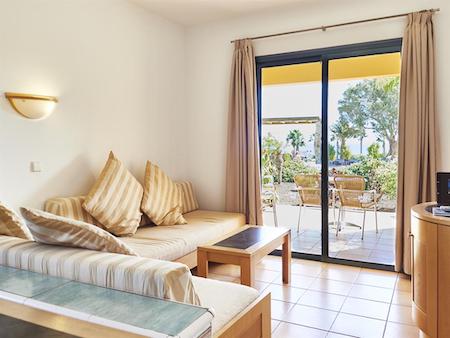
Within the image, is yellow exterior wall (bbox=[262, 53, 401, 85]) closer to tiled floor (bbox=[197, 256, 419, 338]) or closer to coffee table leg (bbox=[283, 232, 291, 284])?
coffee table leg (bbox=[283, 232, 291, 284])

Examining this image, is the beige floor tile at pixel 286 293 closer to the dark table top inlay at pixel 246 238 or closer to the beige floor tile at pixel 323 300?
the beige floor tile at pixel 323 300

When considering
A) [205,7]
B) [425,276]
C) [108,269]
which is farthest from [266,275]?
[205,7]

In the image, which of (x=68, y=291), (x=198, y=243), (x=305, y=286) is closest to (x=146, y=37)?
(x=198, y=243)

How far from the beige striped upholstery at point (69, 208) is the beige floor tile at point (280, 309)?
165cm

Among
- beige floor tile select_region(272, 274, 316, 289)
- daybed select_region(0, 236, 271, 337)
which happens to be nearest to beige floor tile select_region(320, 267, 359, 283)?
beige floor tile select_region(272, 274, 316, 289)

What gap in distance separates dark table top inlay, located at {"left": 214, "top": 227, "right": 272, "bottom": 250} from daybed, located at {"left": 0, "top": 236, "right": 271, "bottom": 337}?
1045 mm

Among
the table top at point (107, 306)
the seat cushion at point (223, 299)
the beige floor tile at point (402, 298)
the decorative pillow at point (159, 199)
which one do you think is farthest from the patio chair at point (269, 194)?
the table top at point (107, 306)

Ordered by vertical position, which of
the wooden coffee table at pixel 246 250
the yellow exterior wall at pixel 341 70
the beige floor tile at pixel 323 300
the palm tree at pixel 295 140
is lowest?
the beige floor tile at pixel 323 300

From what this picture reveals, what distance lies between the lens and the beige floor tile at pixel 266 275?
3.72 metres

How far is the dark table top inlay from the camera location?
322 cm

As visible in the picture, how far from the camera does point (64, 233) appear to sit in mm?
1834

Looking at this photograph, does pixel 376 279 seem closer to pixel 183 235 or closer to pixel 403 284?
pixel 403 284

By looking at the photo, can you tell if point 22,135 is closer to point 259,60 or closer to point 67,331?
point 67,331

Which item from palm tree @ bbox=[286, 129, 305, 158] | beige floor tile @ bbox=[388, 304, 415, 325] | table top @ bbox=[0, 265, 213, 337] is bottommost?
beige floor tile @ bbox=[388, 304, 415, 325]
